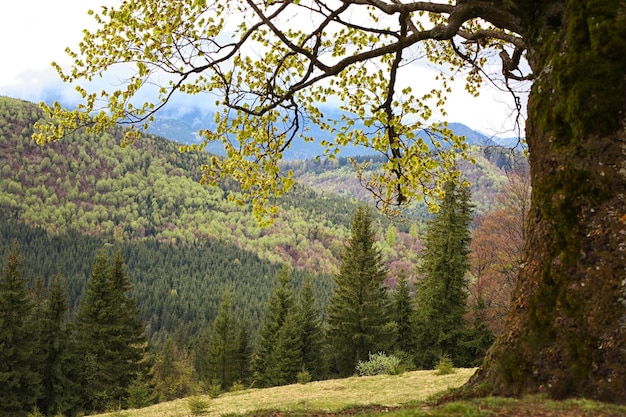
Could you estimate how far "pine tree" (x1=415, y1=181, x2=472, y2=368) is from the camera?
31078 millimetres

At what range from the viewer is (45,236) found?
197 metres

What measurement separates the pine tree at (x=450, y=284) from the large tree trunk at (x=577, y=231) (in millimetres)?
25653

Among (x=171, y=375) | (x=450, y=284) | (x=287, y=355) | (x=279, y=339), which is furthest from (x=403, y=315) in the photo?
(x=171, y=375)

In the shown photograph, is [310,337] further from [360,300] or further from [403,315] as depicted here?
[403,315]

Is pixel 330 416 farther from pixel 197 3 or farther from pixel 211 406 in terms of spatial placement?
pixel 211 406

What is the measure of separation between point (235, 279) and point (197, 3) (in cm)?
18459

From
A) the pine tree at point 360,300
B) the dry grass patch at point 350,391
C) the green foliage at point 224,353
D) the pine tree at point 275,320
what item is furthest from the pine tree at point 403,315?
the dry grass patch at point 350,391

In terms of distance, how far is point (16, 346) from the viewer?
109ft

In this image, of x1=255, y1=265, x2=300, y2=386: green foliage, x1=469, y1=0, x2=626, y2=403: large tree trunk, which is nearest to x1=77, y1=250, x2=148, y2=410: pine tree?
x1=255, y1=265, x2=300, y2=386: green foliage

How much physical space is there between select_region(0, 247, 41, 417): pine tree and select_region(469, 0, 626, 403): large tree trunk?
36730mm

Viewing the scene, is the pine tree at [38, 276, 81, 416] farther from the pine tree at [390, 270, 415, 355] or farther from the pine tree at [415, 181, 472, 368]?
the pine tree at [415, 181, 472, 368]

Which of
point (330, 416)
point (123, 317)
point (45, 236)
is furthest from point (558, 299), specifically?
point (45, 236)

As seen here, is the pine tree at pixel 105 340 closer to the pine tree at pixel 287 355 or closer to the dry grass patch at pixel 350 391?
the pine tree at pixel 287 355

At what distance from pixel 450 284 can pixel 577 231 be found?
27875mm
